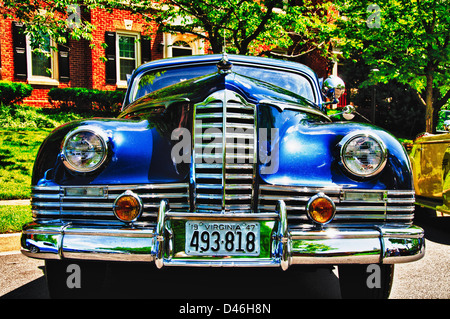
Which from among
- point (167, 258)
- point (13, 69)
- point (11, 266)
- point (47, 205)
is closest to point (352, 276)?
point (167, 258)

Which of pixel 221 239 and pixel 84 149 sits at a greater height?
pixel 84 149

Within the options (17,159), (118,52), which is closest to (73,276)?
(17,159)

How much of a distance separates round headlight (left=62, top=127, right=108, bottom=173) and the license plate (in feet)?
2.29

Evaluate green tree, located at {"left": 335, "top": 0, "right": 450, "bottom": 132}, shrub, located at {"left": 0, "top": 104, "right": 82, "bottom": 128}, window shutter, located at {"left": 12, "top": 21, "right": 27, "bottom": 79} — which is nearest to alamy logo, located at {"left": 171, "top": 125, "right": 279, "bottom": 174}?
green tree, located at {"left": 335, "top": 0, "right": 450, "bottom": 132}

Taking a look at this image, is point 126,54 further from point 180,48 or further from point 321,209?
point 321,209

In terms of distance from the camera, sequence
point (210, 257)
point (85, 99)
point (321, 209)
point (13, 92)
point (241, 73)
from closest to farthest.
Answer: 1. point (210, 257)
2. point (321, 209)
3. point (241, 73)
4. point (13, 92)
5. point (85, 99)

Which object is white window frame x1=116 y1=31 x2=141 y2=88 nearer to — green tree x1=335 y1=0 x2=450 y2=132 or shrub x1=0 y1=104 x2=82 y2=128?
shrub x1=0 y1=104 x2=82 y2=128

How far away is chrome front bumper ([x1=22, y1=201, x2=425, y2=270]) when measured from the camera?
208cm

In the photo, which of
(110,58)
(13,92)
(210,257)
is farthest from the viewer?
(110,58)

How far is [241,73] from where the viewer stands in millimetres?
3752

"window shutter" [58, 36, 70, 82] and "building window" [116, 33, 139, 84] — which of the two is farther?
"building window" [116, 33, 139, 84]

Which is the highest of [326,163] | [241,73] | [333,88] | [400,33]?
[400,33]

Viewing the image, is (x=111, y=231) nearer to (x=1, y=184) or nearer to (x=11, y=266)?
(x=11, y=266)

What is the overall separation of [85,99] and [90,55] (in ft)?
5.66
